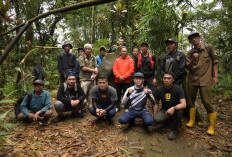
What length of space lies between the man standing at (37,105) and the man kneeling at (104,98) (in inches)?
47.2

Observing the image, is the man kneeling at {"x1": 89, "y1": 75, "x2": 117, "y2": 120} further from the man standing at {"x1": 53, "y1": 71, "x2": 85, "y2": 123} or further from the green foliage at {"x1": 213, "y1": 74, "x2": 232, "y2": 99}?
the green foliage at {"x1": 213, "y1": 74, "x2": 232, "y2": 99}

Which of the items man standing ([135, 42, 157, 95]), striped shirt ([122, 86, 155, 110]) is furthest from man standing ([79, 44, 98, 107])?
striped shirt ([122, 86, 155, 110])

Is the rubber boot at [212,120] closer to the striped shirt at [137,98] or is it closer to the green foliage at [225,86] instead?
the striped shirt at [137,98]

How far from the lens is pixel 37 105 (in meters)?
3.97

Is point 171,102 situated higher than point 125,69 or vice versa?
point 125,69

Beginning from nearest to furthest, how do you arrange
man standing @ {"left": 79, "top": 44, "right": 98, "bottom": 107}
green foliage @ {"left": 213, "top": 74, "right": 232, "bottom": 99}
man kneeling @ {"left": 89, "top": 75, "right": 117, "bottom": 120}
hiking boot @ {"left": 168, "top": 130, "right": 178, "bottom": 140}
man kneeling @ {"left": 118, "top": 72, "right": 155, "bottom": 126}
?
hiking boot @ {"left": 168, "top": 130, "right": 178, "bottom": 140}
man kneeling @ {"left": 118, "top": 72, "right": 155, "bottom": 126}
man kneeling @ {"left": 89, "top": 75, "right": 117, "bottom": 120}
man standing @ {"left": 79, "top": 44, "right": 98, "bottom": 107}
green foliage @ {"left": 213, "top": 74, "right": 232, "bottom": 99}

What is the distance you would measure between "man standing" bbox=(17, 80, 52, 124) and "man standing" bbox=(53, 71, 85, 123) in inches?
10.2

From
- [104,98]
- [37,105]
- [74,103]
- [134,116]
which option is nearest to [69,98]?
[74,103]

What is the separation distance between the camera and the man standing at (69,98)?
4.11 meters

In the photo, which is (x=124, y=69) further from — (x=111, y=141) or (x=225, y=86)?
(x=225, y=86)

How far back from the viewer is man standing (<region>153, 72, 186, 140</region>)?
331 centimetres

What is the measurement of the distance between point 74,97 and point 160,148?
267cm

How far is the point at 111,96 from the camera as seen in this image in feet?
13.4

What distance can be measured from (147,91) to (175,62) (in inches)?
40.8
